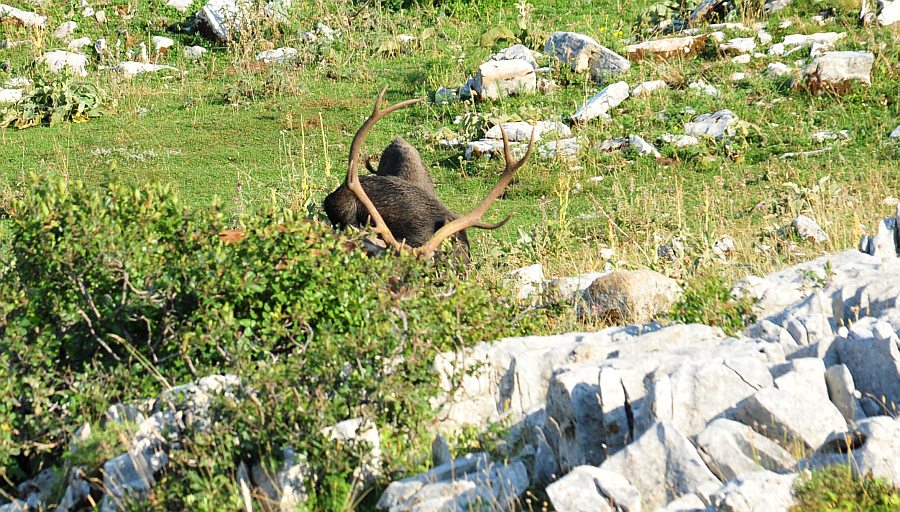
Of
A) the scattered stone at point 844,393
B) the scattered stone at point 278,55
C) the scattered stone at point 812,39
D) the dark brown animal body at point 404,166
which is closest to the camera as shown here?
the scattered stone at point 844,393

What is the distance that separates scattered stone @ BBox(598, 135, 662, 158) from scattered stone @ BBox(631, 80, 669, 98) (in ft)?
4.70

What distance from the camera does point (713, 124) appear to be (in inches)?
561

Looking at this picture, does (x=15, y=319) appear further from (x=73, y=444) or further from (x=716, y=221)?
(x=716, y=221)

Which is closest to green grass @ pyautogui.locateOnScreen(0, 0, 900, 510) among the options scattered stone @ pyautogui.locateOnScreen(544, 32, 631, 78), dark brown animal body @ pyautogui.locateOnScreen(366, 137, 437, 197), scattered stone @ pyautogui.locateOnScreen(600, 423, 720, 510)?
scattered stone @ pyautogui.locateOnScreen(544, 32, 631, 78)

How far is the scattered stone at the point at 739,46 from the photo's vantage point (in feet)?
54.2

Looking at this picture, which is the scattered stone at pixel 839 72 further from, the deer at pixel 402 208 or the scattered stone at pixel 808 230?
the deer at pixel 402 208

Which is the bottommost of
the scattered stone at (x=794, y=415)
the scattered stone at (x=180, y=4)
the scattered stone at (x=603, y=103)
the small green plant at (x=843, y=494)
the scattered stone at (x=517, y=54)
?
the small green plant at (x=843, y=494)

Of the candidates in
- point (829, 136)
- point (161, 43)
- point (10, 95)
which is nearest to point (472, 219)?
point (829, 136)

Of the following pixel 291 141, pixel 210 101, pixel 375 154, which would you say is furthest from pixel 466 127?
pixel 210 101

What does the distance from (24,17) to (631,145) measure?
1165 cm

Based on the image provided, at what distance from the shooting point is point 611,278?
815 centimetres

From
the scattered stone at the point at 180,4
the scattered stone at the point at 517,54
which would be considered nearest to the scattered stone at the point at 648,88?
the scattered stone at the point at 517,54

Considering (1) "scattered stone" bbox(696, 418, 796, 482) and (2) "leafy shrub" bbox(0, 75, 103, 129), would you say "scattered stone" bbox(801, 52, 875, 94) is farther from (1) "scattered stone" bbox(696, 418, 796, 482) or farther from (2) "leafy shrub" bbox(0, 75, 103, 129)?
(1) "scattered stone" bbox(696, 418, 796, 482)

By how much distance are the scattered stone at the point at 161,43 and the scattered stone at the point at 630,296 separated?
13.1 m
